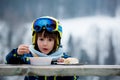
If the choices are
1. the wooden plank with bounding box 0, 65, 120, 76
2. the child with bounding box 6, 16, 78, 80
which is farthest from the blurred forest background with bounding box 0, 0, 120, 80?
the wooden plank with bounding box 0, 65, 120, 76

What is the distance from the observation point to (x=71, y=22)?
123 inches

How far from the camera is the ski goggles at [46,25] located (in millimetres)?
1156

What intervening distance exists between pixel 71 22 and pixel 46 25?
1.97 metres

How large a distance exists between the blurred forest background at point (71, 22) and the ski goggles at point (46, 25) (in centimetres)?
182

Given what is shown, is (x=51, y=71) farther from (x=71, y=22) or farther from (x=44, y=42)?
(x=71, y=22)

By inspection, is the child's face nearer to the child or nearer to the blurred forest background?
the child

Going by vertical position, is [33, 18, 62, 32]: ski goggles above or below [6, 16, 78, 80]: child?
above

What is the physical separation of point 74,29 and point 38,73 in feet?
7.66

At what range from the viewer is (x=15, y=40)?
311 cm

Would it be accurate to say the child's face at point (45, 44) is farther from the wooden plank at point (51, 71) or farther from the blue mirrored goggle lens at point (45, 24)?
the wooden plank at point (51, 71)

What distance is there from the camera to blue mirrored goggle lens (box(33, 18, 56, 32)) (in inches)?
45.6

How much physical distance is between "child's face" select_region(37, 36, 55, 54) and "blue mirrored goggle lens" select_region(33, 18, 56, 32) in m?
0.05

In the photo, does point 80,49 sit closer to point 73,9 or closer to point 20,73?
point 73,9

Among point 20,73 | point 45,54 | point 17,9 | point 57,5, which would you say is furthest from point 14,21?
point 20,73
